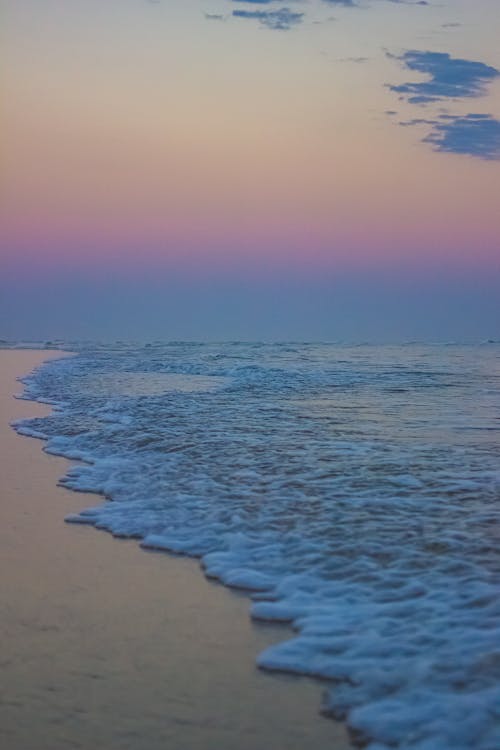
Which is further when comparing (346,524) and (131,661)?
(346,524)

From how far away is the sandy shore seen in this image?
2.72m

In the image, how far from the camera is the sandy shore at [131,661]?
8.91 feet

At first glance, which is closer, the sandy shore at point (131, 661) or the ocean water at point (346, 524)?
the sandy shore at point (131, 661)

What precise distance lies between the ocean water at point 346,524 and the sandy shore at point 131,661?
6.5 inches

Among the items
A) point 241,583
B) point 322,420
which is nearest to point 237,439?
point 322,420

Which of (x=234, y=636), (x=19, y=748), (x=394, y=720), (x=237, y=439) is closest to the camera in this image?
(x=19, y=748)

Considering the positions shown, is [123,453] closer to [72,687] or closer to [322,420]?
[322,420]

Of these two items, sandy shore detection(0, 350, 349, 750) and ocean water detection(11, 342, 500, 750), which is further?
ocean water detection(11, 342, 500, 750)

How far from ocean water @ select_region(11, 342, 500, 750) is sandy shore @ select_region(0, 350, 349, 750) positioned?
6.5 inches

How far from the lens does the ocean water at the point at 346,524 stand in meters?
3.10

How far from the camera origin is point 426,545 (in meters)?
4.82

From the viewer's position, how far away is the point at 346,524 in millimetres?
5320

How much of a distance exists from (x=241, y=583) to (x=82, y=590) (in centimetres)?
82

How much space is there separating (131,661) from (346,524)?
7.68 ft
